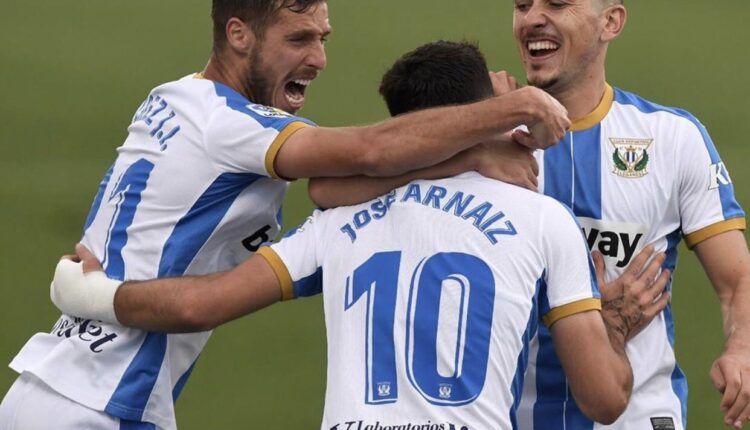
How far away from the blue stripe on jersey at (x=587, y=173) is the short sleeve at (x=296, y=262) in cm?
69

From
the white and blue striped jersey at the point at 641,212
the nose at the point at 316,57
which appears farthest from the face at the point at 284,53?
the white and blue striped jersey at the point at 641,212

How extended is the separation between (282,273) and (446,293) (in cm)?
34

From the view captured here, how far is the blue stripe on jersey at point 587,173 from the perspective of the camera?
2.84 metres

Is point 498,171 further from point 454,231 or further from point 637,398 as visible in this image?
point 637,398

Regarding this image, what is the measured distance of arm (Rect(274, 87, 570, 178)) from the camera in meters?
2.34

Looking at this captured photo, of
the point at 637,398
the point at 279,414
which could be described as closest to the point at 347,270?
the point at 637,398

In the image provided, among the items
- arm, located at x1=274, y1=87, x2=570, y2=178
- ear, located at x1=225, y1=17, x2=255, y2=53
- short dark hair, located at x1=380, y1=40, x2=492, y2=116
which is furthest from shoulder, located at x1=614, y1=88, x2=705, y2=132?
ear, located at x1=225, y1=17, x2=255, y2=53

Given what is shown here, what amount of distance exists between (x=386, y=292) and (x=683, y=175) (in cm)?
88

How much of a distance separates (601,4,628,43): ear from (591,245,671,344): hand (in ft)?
1.75

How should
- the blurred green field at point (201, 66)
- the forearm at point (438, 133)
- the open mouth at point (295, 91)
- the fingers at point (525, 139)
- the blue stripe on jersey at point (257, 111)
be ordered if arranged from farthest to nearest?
the blurred green field at point (201, 66), the open mouth at point (295, 91), the blue stripe on jersey at point (257, 111), the fingers at point (525, 139), the forearm at point (438, 133)

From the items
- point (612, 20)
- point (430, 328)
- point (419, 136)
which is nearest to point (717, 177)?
→ point (612, 20)

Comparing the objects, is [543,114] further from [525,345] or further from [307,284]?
[307,284]

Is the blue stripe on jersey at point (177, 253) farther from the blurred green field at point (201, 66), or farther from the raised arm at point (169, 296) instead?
the blurred green field at point (201, 66)

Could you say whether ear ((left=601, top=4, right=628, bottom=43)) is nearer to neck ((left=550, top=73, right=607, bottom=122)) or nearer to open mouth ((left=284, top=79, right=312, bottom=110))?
neck ((left=550, top=73, right=607, bottom=122))
